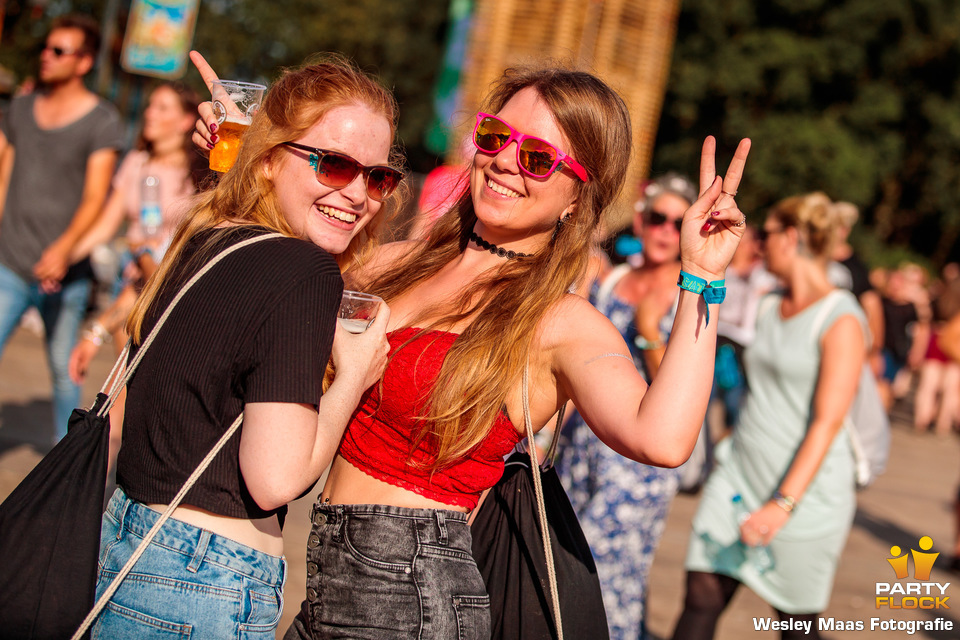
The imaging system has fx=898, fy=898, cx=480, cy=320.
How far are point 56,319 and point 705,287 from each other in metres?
4.23

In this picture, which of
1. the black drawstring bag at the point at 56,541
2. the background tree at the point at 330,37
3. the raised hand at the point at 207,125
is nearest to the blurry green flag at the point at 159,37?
the background tree at the point at 330,37

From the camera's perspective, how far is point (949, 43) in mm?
24703

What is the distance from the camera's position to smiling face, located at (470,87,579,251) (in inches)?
88.7

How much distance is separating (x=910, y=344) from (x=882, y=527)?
282 inches

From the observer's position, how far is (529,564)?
211 cm

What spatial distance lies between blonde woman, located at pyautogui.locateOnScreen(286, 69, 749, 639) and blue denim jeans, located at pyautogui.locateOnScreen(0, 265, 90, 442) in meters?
3.26

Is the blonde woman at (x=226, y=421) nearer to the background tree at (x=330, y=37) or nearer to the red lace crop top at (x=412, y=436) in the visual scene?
the red lace crop top at (x=412, y=436)

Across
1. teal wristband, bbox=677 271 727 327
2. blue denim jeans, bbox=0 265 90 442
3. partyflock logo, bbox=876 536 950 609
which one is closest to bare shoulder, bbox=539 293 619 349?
teal wristband, bbox=677 271 727 327

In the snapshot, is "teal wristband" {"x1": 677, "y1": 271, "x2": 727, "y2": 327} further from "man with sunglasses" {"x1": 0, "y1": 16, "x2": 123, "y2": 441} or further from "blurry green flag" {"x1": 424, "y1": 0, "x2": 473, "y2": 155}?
"blurry green flag" {"x1": 424, "y1": 0, "x2": 473, "y2": 155}

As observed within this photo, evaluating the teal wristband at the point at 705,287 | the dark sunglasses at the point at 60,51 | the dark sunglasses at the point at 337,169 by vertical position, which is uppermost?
the dark sunglasses at the point at 60,51

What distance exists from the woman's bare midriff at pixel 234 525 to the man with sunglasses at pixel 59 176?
3.48m

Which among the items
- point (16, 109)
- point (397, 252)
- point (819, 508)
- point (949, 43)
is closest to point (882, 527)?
point (819, 508)

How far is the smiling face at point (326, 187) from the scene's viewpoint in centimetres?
203

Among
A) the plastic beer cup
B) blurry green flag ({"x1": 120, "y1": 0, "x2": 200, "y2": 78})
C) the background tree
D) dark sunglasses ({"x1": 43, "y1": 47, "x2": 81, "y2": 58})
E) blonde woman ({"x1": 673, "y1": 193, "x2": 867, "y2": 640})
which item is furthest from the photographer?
Result: the background tree
